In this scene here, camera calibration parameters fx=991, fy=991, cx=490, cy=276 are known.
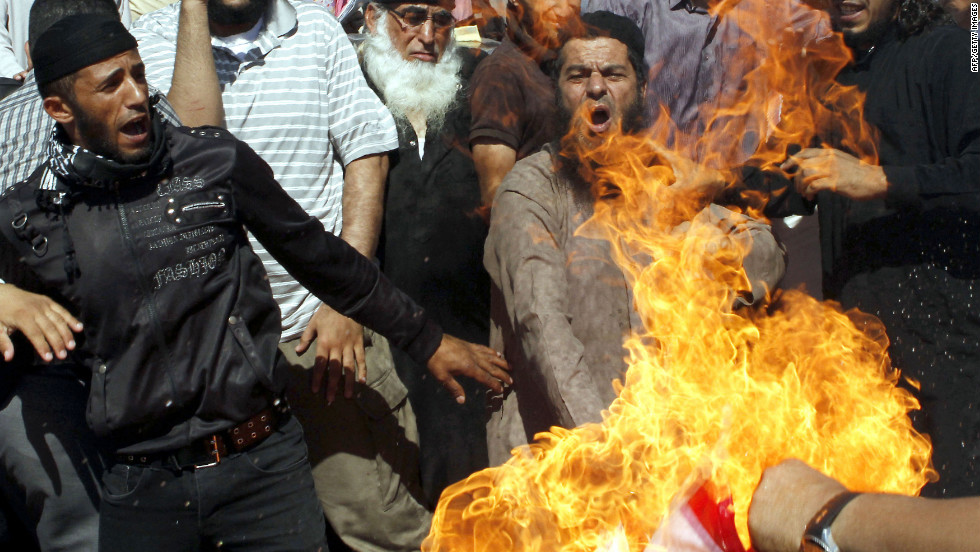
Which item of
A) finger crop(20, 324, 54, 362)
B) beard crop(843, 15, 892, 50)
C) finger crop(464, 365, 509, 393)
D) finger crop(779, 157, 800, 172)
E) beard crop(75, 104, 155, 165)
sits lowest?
finger crop(464, 365, 509, 393)

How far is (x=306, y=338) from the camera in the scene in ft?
13.9

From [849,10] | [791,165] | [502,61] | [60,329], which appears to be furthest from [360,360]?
[849,10]

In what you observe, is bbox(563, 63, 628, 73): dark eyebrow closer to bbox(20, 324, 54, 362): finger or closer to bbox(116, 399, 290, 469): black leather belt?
bbox(116, 399, 290, 469): black leather belt

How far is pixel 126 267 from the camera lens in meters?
3.34

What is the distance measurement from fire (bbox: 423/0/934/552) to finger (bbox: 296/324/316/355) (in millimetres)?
890

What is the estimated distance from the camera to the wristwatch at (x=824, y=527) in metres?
2.12

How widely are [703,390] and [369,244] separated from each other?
178 centimetres

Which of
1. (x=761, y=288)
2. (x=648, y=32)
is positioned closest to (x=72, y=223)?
(x=761, y=288)

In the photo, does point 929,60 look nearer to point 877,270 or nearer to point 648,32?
point 877,270

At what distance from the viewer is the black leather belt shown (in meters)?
3.41

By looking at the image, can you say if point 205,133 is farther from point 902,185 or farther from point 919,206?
point 919,206

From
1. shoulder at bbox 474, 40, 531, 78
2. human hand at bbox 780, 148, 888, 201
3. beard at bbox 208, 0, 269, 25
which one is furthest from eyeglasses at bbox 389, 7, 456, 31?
human hand at bbox 780, 148, 888, 201

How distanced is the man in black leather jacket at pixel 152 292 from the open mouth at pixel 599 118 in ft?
5.15

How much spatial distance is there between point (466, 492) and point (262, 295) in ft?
4.89
